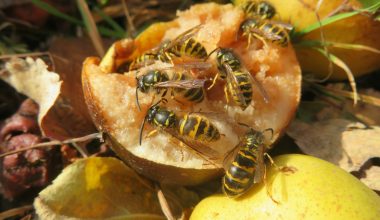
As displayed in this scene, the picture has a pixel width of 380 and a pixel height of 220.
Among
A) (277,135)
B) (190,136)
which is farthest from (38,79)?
(277,135)

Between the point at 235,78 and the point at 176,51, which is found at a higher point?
the point at 176,51

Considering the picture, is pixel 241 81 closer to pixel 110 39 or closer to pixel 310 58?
pixel 310 58

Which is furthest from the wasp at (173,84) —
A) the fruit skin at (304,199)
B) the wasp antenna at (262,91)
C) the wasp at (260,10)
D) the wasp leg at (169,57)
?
the wasp at (260,10)

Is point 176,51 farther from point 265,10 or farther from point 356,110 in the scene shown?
point 356,110

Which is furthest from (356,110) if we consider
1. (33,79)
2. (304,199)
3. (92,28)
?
(33,79)

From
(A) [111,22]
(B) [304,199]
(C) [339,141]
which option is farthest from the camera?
(A) [111,22]

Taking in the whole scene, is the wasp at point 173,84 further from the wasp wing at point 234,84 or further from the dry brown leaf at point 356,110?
the dry brown leaf at point 356,110

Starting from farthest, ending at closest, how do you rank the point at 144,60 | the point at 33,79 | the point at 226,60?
the point at 33,79, the point at 144,60, the point at 226,60
